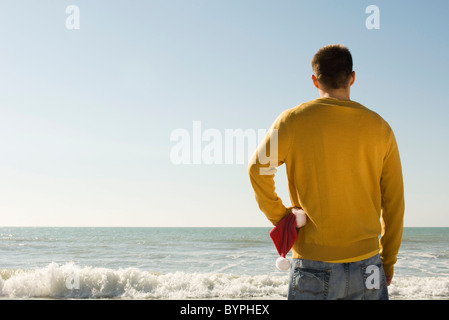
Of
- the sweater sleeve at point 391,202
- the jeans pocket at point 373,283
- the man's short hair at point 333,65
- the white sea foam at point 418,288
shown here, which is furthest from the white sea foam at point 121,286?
the man's short hair at point 333,65

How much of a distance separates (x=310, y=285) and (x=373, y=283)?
0.87ft

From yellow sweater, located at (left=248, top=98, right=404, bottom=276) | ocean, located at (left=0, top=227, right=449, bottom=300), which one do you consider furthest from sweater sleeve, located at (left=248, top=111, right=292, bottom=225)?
ocean, located at (left=0, top=227, right=449, bottom=300)

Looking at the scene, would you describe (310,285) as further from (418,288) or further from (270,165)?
(418,288)

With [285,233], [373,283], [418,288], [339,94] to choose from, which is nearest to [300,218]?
[285,233]

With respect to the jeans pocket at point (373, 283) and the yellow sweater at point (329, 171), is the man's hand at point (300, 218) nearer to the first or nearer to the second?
the yellow sweater at point (329, 171)

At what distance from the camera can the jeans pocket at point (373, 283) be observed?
5.18 feet

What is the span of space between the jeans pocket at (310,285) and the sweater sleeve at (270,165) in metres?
0.25

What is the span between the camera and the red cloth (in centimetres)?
162

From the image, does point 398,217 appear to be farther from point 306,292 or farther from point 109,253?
point 109,253

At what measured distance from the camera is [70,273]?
10070 millimetres

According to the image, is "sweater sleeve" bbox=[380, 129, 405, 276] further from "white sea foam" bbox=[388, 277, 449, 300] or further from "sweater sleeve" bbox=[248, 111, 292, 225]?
"white sea foam" bbox=[388, 277, 449, 300]
